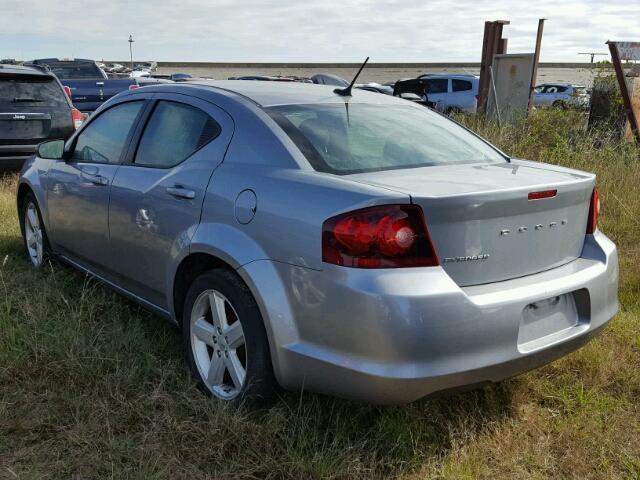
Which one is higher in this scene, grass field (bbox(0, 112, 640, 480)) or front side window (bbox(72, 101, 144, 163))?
front side window (bbox(72, 101, 144, 163))

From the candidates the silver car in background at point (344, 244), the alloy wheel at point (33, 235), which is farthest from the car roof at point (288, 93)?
the alloy wheel at point (33, 235)

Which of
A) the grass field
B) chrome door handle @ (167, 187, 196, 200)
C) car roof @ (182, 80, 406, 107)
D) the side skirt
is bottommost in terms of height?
the grass field

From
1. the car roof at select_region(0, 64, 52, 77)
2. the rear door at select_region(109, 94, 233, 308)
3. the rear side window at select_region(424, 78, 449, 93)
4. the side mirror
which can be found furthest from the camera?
the rear side window at select_region(424, 78, 449, 93)

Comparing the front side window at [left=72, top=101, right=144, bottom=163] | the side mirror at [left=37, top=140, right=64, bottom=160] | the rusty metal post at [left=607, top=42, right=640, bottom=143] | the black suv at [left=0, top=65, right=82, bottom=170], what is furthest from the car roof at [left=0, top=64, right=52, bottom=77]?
the rusty metal post at [left=607, top=42, right=640, bottom=143]

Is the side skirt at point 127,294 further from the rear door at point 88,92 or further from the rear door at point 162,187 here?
the rear door at point 88,92

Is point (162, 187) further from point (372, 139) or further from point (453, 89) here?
point (453, 89)

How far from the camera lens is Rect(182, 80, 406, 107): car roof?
3.32 metres

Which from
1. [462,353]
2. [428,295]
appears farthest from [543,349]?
[428,295]

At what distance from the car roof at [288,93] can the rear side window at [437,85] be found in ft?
57.2

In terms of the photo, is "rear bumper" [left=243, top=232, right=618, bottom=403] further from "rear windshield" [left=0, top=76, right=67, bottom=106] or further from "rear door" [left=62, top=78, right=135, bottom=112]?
"rear door" [left=62, top=78, right=135, bottom=112]

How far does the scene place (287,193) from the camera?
2.66 meters

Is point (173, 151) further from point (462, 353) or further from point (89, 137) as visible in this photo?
point (462, 353)

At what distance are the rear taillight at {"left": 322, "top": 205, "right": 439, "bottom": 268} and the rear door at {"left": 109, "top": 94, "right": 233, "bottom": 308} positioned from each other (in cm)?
92

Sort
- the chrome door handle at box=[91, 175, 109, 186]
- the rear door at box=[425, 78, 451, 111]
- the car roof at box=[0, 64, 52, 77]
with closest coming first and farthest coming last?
the chrome door handle at box=[91, 175, 109, 186], the car roof at box=[0, 64, 52, 77], the rear door at box=[425, 78, 451, 111]
